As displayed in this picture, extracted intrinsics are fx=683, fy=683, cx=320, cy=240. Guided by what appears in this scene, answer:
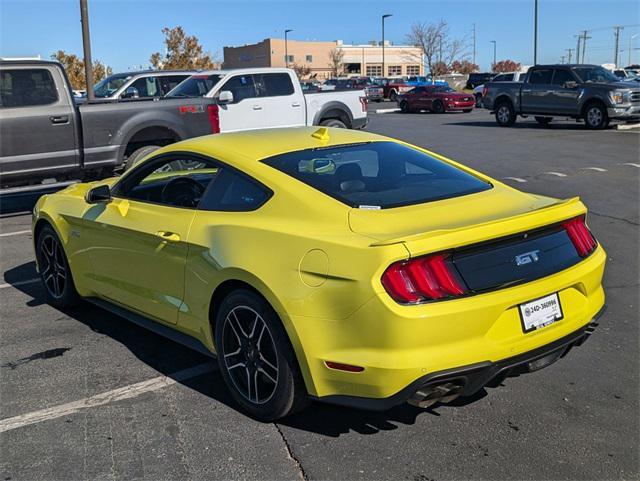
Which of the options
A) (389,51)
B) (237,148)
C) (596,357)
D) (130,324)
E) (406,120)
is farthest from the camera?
(389,51)

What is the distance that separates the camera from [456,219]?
3.46m

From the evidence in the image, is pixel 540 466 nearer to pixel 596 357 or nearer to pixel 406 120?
Result: pixel 596 357

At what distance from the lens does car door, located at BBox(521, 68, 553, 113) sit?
Result: 72.6 ft

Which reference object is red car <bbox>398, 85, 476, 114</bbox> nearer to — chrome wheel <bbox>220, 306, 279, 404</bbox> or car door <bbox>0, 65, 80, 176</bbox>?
car door <bbox>0, 65, 80, 176</bbox>

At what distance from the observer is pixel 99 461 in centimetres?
338

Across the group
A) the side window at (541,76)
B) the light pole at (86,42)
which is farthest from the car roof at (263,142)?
the side window at (541,76)

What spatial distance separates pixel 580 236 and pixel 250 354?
6.37 feet

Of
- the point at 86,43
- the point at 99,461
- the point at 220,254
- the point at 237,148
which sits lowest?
the point at 99,461

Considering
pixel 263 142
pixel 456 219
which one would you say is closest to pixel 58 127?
pixel 263 142

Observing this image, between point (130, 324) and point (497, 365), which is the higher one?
point (497, 365)

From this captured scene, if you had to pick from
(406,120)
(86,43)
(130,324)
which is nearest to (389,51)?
(406,120)

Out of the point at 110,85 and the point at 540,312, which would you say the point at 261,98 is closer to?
the point at 110,85

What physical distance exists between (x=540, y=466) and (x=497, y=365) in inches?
21.0

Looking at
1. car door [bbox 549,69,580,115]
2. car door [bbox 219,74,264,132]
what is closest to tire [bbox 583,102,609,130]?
car door [bbox 549,69,580,115]
